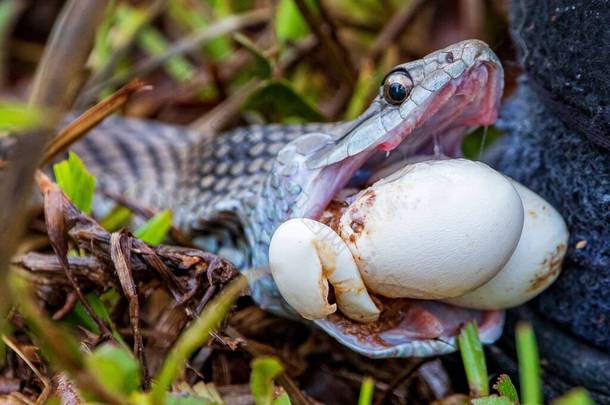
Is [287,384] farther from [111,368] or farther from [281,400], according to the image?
[111,368]

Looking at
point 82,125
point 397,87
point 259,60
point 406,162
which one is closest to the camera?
point 397,87

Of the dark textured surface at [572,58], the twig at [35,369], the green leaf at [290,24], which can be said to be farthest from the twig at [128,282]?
the green leaf at [290,24]

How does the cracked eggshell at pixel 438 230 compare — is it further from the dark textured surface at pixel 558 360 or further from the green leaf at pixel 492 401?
the dark textured surface at pixel 558 360

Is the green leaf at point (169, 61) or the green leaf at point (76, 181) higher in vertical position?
the green leaf at point (76, 181)

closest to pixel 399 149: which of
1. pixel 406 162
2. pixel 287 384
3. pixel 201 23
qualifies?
pixel 406 162

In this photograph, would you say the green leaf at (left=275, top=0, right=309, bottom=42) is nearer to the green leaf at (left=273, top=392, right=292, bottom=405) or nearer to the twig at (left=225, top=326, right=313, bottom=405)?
the twig at (left=225, top=326, right=313, bottom=405)

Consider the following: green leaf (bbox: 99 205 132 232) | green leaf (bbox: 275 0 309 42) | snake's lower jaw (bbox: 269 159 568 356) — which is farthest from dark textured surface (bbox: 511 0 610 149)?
green leaf (bbox: 275 0 309 42)

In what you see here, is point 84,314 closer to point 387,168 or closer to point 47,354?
→ point 47,354
